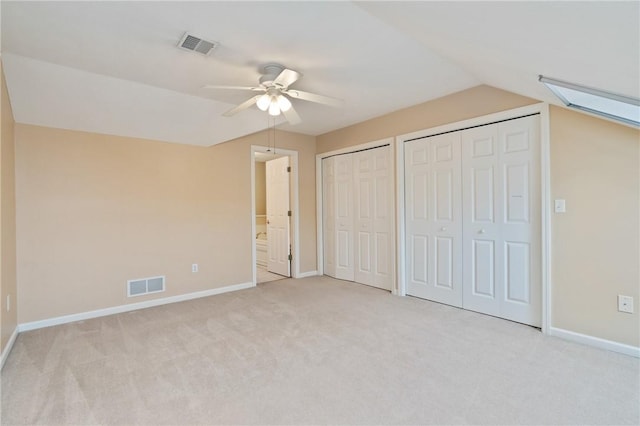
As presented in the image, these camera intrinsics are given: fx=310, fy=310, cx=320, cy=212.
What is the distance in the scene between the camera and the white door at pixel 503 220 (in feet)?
9.59

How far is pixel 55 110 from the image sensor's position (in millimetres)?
2889

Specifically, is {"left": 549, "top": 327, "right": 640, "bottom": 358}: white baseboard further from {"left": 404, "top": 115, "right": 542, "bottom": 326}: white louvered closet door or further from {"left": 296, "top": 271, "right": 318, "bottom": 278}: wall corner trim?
{"left": 296, "top": 271, "right": 318, "bottom": 278}: wall corner trim

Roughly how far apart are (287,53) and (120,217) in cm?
267

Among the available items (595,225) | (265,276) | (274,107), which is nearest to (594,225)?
(595,225)

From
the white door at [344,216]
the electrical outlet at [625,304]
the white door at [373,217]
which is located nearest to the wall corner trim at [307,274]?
the white door at [344,216]

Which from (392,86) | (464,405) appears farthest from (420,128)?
(464,405)

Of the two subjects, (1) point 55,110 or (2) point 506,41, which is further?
(1) point 55,110

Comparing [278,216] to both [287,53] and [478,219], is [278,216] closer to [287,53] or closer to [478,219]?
[478,219]

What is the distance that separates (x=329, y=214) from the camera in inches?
205

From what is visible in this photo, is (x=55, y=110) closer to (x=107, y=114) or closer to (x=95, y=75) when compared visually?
(x=107, y=114)

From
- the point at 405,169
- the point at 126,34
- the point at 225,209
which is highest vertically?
the point at 126,34

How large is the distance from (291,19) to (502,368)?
8.99 feet

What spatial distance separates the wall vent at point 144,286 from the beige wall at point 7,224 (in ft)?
3.19

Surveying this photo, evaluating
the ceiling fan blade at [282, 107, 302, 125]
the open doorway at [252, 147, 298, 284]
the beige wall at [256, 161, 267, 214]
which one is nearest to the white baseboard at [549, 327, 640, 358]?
the ceiling fan blade at [282, 107, 302, 125]
